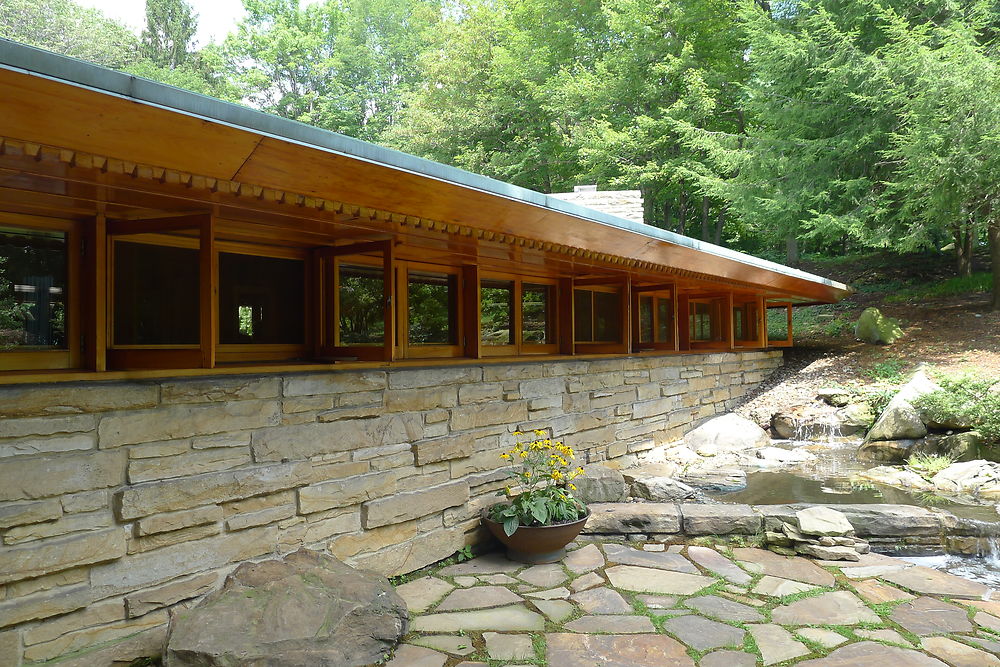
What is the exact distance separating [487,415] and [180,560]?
7.78 ft

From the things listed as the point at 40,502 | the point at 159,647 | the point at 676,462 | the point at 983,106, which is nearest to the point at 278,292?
the point at 40,502

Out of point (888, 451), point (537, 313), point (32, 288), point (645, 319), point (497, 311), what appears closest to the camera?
point (32, 288)

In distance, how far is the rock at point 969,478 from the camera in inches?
255

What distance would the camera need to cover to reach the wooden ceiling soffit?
2148 millimetres

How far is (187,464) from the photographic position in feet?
10.1

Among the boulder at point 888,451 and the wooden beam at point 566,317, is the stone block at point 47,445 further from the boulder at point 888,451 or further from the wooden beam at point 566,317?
the boulder at point 888,451

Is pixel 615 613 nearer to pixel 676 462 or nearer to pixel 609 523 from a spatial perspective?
pixel 609 523

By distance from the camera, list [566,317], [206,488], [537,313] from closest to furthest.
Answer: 1. [206,488]
2. [537,313]
3. [566,317]

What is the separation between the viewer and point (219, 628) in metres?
2.74

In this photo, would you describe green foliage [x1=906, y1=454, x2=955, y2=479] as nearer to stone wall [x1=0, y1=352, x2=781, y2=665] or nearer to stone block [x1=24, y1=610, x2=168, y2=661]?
stone wall [x1=0, y1=352, x2=781, y2=665]

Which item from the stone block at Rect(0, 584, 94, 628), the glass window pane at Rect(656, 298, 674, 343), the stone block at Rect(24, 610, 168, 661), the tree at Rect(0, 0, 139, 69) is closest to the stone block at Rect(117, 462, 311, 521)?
the stone block at Rect(0, 584, 94, 628)

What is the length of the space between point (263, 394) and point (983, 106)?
38.6 feet

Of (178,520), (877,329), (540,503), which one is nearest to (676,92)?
(877,329)

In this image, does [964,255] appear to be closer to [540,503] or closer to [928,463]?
[928,463]
